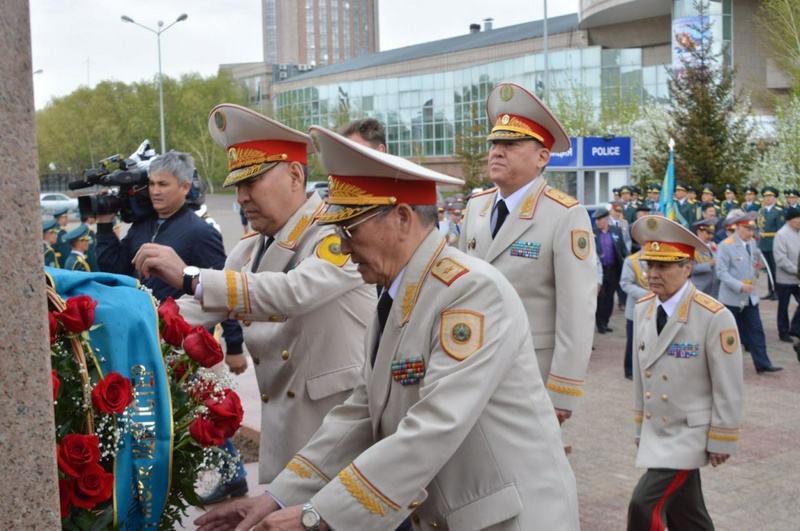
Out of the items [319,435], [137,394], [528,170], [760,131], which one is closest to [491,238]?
[528,170]

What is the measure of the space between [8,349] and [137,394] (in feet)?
2.66

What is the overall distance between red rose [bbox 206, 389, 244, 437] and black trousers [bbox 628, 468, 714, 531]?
266cm

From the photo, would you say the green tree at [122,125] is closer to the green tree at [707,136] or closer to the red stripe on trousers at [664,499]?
the green tree at [707,136]

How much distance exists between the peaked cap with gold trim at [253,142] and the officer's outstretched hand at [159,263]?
21.5 inches

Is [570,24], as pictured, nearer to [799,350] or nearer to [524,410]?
[799,350]

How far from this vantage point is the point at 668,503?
4848mm

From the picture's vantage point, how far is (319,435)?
2867 millimetres

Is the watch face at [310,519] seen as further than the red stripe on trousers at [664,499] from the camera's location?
No

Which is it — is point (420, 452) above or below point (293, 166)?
below

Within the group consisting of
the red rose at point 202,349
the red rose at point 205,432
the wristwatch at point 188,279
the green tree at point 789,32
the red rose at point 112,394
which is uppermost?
the green tree at point 789,32

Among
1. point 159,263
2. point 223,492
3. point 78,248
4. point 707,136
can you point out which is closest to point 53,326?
point 159,263

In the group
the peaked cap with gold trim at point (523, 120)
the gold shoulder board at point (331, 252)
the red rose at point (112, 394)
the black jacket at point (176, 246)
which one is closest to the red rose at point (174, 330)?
the red rose at point (112, 394)

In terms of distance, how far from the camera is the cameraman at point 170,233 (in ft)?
17.9

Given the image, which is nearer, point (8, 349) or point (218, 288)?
point (8, 349)
